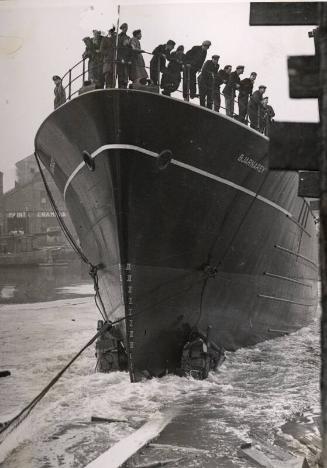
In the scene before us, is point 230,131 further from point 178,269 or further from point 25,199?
point 25,199

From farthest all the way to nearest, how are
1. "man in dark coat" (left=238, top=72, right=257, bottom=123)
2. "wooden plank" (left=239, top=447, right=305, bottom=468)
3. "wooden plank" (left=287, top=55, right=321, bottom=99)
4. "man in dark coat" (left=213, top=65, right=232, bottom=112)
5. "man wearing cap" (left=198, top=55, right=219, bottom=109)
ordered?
1. "man in dark coat" (left=238, top=72, right=257, bottom=123)
2. "man in dark coat" (left=213, top=65, right=232, bottom=112)
3. "man wearing cap" (left=198, top=55, right=219, bottom=109)
4. "wooden plank" (left=239, top=447, right=305, bottom=468)
5. "wooden plank" (left=287, top=55, right=321, bottom=99)

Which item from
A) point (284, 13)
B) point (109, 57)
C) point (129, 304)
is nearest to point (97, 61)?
point (109, 57)

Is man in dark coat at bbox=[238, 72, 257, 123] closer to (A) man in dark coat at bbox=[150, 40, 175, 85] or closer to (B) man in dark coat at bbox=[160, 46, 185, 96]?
(B) man in dark coat at bbox=[160, 46, 185, 96]

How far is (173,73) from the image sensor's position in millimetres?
7094

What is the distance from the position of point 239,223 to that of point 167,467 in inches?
173

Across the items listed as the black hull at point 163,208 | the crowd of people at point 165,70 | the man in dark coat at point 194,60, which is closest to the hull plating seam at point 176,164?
the black hull at point 163,208

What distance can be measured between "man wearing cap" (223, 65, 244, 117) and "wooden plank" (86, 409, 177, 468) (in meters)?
5.04

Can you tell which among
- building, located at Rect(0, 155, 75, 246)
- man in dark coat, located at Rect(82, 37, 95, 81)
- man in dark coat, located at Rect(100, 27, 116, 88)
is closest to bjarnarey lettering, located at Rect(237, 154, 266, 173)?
man in dark coat, located at Rect(100, 27, 116, 88)

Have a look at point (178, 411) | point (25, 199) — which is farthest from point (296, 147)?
point (25, 199)

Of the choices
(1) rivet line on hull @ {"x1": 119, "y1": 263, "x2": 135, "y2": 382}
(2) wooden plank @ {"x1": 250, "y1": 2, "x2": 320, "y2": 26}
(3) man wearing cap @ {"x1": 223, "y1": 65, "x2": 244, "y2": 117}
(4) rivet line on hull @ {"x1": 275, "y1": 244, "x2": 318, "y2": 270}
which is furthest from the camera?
(4) rivet line on hull @ {"x1": 275, "y1": 244, "x2": 318, "y2": 270}

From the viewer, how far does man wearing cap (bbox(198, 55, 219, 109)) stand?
716 cm

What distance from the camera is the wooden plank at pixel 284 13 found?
2.81 m

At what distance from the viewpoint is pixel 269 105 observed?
9250 millimetres

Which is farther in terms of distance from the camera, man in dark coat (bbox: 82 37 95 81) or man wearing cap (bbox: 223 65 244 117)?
man wearing cap (bbox: 223 65 244 117)
